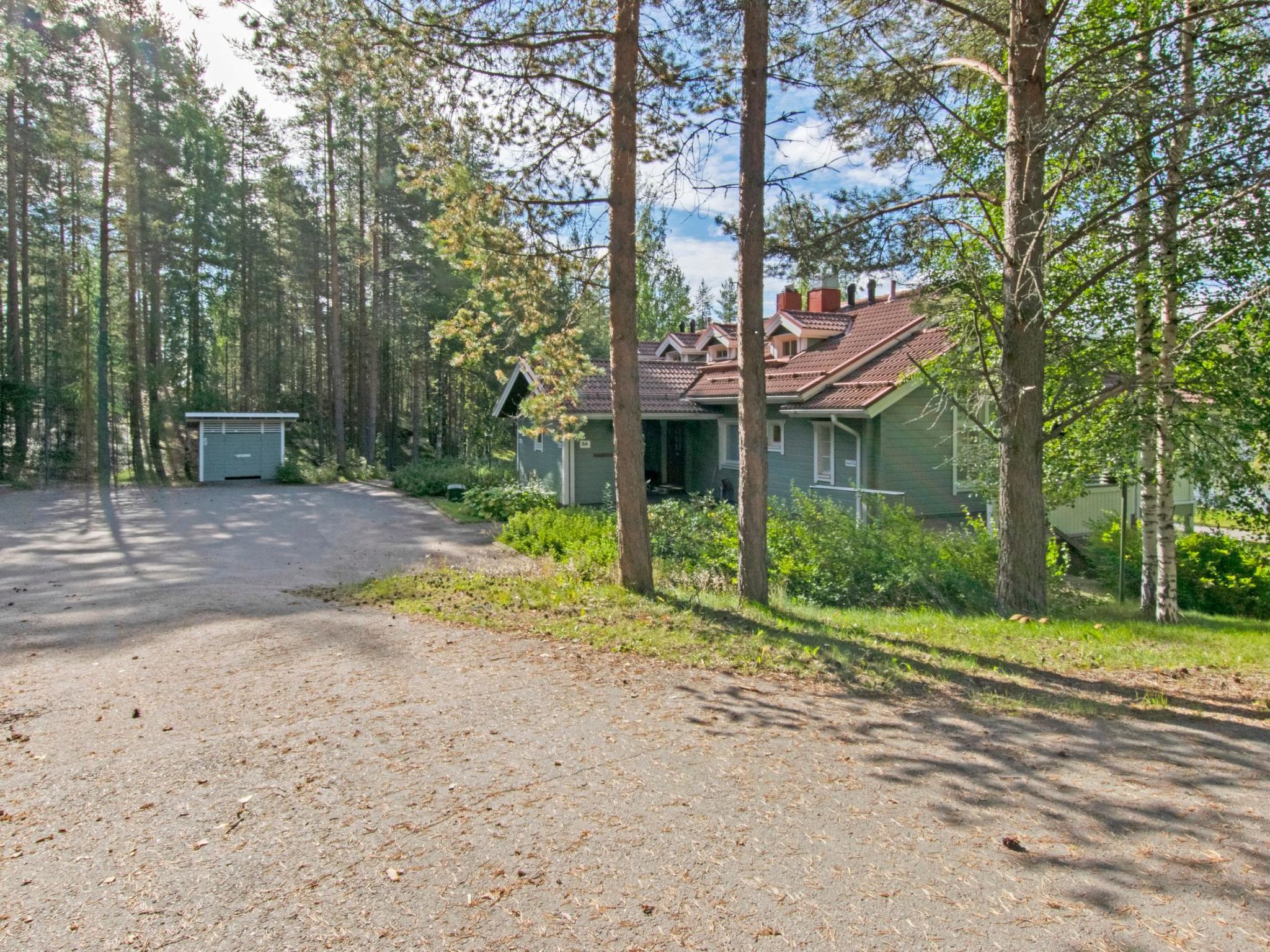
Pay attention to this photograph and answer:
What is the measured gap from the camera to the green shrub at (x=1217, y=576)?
1207 centimetres

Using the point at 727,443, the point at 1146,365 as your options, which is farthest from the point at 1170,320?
the point at 727,443

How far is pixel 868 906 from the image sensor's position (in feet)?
9.76

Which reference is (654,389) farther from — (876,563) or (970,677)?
(970,677)

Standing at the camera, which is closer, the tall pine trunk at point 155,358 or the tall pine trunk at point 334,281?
the tall pine trunk at point 334,281

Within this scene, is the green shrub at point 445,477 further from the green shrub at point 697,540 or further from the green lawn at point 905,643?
the green lawn at point 905,643

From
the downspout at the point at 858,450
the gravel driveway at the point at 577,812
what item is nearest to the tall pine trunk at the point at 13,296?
the gravel driveway at the point at 577,812

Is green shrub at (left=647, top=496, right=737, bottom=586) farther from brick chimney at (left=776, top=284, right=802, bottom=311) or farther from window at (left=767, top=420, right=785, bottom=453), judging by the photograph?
brick chimney at (left=776, top=284, right=802, bottom=311)

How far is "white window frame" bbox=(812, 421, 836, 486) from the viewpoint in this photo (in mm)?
17109

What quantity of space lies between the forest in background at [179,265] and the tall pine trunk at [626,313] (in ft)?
26.8

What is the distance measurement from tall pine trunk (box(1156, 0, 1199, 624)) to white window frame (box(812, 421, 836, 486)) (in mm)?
7208

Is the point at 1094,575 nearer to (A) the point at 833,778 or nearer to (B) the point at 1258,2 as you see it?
(B) the point at 1258,2

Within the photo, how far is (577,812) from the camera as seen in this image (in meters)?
3.77

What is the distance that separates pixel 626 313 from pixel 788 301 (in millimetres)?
14987

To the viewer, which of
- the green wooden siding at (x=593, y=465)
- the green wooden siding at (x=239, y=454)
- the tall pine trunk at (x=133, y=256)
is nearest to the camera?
the green wooden siding at (x=593, y=465)
